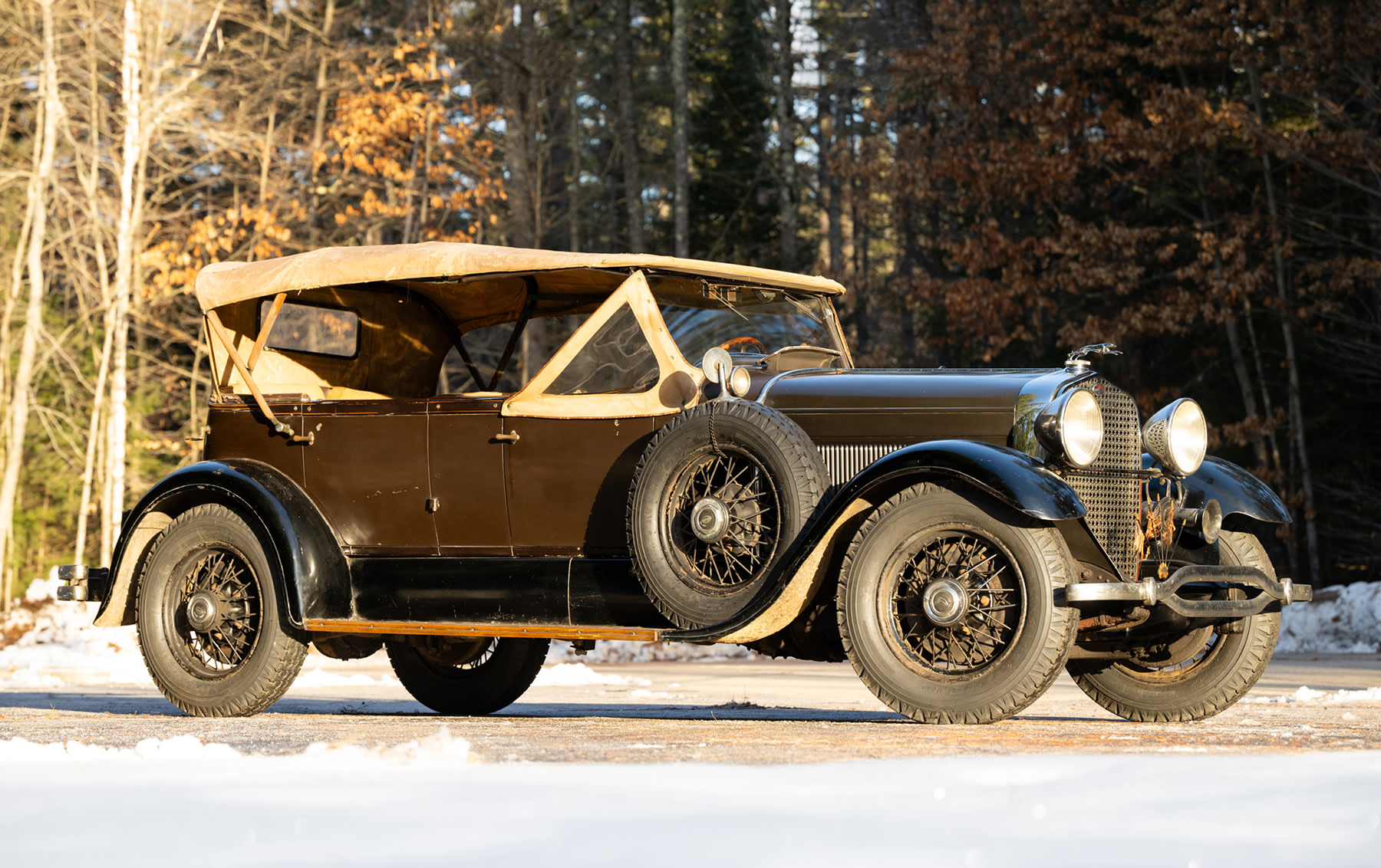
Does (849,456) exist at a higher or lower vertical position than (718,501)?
higher

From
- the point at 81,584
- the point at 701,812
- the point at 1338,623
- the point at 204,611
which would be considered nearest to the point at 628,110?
the point at 1338,623

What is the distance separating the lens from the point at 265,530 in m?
7.30

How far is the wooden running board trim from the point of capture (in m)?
6.30

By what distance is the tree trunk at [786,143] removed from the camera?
31094 millimetres

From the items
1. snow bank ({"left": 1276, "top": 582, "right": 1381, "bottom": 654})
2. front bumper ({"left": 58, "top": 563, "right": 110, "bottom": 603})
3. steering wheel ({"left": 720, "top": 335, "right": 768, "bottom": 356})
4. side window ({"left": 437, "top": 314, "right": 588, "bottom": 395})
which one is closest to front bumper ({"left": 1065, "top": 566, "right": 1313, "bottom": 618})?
steering wheel ({"left": 720, "top": 335, "right": 768, "bottom": 356})

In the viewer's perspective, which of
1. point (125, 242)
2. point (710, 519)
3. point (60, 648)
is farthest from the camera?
point (125, 242)

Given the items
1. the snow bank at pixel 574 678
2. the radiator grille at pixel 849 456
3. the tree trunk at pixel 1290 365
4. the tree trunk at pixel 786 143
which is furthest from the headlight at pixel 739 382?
the tree trunk at pixel 786 143

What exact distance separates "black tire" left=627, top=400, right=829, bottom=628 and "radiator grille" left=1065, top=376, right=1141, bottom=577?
1130 millimetres

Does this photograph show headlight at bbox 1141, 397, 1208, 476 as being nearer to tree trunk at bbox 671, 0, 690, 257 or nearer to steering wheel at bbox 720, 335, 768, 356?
steering wheel at bbox 720, 335, 768, 356

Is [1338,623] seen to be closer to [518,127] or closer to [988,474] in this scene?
[988,474]

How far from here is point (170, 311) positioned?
25.6 meters

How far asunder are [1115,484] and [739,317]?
2.00 meters

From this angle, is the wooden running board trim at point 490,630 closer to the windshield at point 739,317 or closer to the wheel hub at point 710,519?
the wheel hub at point 710,519

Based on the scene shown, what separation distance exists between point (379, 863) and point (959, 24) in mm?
22100
